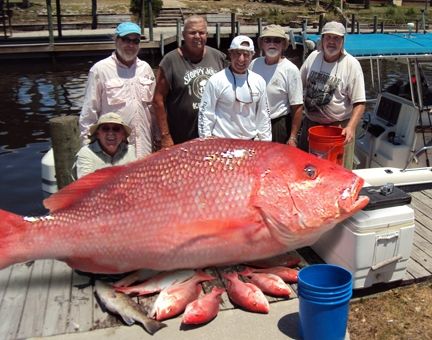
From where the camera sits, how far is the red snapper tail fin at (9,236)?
337 centimetres

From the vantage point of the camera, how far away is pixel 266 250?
3680 mm

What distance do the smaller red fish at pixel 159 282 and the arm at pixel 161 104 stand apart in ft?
5.76

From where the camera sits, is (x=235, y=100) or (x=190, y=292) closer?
(x=190, y=292)

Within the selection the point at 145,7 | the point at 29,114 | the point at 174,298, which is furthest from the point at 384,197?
the point at 145,7

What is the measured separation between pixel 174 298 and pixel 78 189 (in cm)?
109

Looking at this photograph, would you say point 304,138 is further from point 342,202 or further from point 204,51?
point 342,202

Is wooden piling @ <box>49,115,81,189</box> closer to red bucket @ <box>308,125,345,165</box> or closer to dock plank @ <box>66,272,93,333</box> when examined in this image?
dock plank @ <box>66,272,93,333</box>

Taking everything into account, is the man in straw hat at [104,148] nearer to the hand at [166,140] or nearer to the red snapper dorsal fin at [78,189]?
the red snapper dorsal fin at [78,189]

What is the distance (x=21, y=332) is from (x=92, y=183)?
113cm

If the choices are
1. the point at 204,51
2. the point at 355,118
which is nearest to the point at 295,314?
the point at 355,118

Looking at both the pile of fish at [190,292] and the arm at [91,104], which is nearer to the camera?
the pile of fish at [190,292]

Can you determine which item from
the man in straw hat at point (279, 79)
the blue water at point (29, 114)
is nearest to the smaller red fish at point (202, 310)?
the man in straw hat at point (279, 79)

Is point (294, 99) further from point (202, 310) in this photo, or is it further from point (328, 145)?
point (202, 310)

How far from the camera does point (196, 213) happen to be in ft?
11.7
